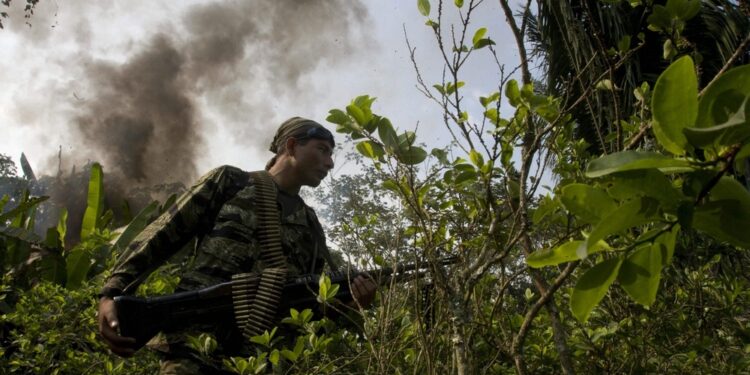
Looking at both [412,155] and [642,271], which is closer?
[642,271]

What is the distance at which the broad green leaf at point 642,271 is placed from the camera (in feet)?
1.74

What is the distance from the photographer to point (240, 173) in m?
2.82

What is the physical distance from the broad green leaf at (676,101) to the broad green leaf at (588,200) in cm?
9

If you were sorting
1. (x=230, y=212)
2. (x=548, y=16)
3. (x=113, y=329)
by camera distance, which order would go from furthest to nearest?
(x=548, y=16) → (x=230, y=212) → (x=113, y=329)

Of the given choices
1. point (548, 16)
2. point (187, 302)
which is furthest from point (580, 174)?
point (548, 16)

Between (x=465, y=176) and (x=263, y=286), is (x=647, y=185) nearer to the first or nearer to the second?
(x=465, y=176)

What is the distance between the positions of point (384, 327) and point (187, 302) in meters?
1.14

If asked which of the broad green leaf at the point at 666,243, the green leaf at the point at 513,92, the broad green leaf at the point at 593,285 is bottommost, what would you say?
the broad green leaf at the point at 593,285

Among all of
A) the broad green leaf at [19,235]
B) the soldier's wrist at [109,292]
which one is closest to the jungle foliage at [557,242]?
the soldier's wrist at [109,292]

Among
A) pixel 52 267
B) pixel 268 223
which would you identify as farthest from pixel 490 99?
pixel 52 267

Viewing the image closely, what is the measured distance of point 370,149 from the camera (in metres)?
1.45

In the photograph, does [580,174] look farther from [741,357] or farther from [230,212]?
[230,212]

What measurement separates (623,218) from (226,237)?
7.62ft

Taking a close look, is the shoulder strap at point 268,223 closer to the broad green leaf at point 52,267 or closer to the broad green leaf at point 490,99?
the broad green leaf at point 490,99
